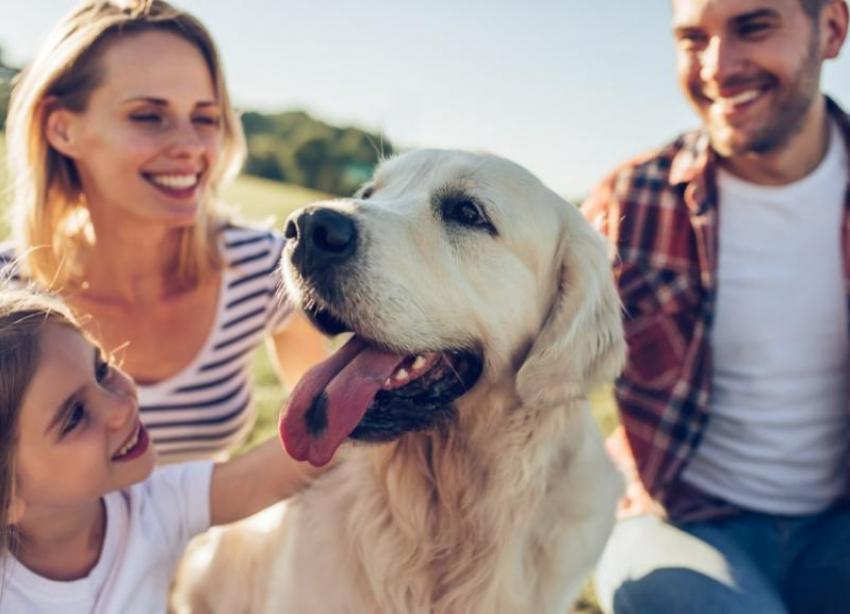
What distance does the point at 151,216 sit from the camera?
3.05m

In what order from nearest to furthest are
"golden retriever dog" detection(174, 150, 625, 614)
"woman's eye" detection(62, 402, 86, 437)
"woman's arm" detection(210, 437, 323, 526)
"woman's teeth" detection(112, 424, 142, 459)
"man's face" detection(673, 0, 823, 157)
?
"golden retriever dog" detection(174, 150, 625, 614), "woman's eye" detection(62, 402, 86, 437), "woman's teeth" detection(112, 424, 142, 459), "woman's arm" detection(210, 437, 323, 526), "man's face" detection(673, 0, 823, 157)

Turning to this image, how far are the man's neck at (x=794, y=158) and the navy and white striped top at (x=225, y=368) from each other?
182 cm

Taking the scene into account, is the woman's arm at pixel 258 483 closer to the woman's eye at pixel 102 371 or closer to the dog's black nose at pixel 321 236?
the woman's eye at pixel 102 371

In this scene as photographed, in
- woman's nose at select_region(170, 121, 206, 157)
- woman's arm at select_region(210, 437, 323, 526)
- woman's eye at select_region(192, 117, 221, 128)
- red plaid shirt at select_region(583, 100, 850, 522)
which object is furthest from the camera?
woman's eye at select_region(192, 117, 221, 128)

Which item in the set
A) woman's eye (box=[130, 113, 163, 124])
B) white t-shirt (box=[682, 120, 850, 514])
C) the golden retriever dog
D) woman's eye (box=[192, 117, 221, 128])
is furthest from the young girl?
white t-shirt (box=[682, 120, 850, 514])

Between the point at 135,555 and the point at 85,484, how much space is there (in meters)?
0.35

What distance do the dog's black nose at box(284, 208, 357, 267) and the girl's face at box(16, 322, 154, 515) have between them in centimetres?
69

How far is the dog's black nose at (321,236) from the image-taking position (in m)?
1.99

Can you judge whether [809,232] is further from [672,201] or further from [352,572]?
[352,572]

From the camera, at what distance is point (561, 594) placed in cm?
237

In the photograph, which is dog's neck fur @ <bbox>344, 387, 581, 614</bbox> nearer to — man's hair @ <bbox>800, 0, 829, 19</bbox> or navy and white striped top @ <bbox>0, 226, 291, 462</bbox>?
navy and white striped top @ <bbox>0, 226, 291, 462</bbox>

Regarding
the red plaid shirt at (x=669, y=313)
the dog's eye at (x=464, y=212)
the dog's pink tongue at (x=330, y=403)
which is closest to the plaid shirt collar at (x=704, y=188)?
the red plaid shirt at (x=669, y=313)

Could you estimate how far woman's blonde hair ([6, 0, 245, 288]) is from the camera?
3.02 meters

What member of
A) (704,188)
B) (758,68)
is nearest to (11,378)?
(704,188)
